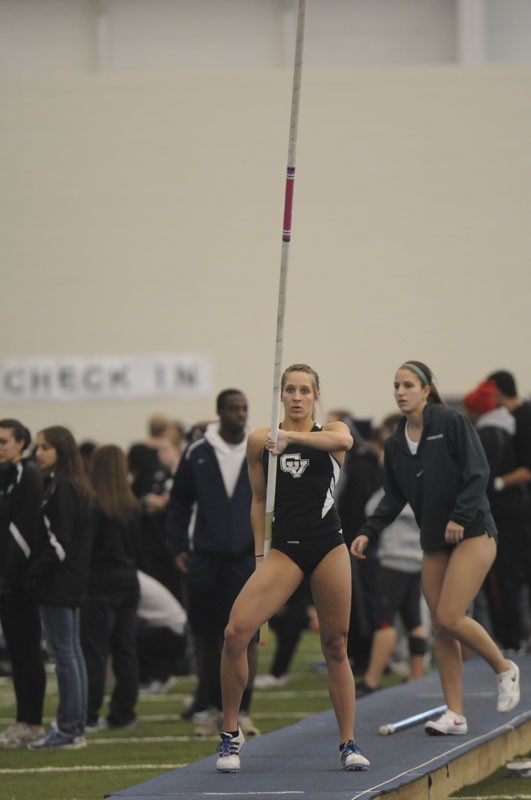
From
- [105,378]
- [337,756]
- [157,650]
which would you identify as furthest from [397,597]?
[105,378]

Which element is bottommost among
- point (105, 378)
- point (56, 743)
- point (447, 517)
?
point (56, 743)

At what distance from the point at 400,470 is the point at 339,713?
1630 mm

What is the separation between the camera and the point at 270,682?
12.7 metres

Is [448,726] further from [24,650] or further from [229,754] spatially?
[24,650]

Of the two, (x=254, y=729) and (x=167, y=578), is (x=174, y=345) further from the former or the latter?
(x=254, y=729)

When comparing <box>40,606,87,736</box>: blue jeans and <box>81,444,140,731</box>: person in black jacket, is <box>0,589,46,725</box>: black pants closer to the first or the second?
<box>40,606,87,736</box>: blue jeans

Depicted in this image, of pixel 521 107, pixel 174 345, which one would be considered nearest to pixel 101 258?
pixel 174 345

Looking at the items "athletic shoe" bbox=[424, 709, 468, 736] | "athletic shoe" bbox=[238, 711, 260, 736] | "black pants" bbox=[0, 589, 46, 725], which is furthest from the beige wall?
"athletic shoe" bbox=[424, 709, 468, 736]

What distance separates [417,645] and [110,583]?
2.59 meters

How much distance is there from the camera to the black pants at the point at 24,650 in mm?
9398

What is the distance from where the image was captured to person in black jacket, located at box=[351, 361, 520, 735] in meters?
7.95

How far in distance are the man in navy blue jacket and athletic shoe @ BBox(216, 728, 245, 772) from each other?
101 inches

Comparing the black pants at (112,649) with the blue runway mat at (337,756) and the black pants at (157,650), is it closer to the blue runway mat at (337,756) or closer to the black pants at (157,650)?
the black pants at (157,650)

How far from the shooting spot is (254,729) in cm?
955
